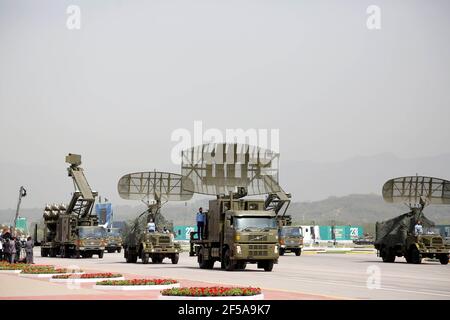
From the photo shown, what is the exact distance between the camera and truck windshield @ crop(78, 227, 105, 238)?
57906 millimetres

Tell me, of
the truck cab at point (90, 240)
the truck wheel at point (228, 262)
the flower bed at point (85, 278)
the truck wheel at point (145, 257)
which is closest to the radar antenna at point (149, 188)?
the truck wheel at point (145, 257)

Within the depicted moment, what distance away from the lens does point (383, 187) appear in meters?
51.8

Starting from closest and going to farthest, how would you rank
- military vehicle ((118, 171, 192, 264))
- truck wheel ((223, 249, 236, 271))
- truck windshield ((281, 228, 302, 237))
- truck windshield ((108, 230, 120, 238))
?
truck wheel ((223, 249, 236, 271)), military vehicle ((118, 171, 192, 264)), truck windshield ((281, 228, 302, 237)), truck windshield ((108, 230, 120, 238))

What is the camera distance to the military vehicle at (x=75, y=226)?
57969 millimetres

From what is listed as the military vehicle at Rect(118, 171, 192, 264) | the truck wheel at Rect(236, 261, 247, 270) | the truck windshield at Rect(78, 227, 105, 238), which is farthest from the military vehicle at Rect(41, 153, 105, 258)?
the truck wheel at Rect(236, 261, 247, 270)

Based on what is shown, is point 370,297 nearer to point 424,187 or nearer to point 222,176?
point 222,176

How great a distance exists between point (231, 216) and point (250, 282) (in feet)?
29.1

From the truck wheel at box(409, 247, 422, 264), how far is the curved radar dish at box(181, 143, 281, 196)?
9.62 meters

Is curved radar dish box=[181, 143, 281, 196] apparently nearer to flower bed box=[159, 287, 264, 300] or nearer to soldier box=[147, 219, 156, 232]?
soldier box=[147, 219, 156, 232]

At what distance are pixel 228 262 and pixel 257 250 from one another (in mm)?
1821

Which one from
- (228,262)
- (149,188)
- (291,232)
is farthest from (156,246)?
(291,232)

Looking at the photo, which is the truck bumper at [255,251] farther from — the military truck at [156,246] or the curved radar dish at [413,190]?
the curved radar dish at [413,190]

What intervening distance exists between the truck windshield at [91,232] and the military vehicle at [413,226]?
18.9m
